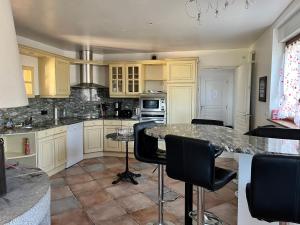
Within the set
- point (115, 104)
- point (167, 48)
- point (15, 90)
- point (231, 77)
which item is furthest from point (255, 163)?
point (231, 77)

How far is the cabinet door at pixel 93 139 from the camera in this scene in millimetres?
5250

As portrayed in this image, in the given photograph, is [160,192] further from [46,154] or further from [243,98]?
[243,98]

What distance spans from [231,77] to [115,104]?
3075 millimetres

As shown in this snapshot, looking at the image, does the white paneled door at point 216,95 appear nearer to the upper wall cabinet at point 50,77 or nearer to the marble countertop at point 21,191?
the upper wall cabinet at point 50,77

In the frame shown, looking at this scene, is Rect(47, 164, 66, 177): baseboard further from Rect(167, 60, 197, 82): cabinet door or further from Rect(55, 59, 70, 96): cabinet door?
Rect(167, 60, 197, 82): cabinet door

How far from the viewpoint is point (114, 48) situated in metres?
5.22

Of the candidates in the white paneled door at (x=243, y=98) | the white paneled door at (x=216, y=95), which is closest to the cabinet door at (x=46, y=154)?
the white paneled door at (x=243, y=98)

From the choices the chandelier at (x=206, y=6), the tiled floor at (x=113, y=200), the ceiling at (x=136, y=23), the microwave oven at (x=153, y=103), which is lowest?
the tiled floor at (x=113, y=200)

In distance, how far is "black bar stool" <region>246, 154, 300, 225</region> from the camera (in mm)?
1265

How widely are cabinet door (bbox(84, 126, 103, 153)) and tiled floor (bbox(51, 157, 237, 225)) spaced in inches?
32.0

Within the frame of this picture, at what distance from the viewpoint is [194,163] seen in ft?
5.60

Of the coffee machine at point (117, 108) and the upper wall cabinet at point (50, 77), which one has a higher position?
the upper wall cabinet at point (50, 77)

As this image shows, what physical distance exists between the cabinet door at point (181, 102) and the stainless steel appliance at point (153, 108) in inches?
5.2

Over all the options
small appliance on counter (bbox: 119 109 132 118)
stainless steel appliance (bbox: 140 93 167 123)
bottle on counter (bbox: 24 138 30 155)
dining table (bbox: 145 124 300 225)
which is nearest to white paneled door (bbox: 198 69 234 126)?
stainless steel appliance (bbox: 140 93 167 123)
